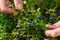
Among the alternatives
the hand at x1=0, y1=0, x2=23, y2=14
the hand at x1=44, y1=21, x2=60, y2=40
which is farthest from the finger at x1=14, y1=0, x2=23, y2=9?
the hand at x1=44, y1=21, x2=60, y2=40

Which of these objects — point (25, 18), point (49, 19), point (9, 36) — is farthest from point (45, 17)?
point (9, 36)

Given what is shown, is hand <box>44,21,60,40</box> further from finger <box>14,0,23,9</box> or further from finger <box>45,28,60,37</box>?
finger <box>14,0,23,9</box>

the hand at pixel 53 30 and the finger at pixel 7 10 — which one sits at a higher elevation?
the finger at pixel 7 10

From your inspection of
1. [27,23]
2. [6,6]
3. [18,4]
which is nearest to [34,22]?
[27,23]

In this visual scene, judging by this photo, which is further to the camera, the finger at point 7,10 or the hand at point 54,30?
the finger at point 7,10

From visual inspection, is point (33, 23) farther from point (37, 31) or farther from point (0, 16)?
point (0, 16)

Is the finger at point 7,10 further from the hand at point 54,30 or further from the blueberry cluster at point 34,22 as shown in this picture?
the hand at point 54,30

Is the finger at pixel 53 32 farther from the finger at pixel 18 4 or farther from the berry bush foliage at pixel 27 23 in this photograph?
the finger at pixel 18 4

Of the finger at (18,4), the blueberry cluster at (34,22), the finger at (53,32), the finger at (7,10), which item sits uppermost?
the finger at (18,4)

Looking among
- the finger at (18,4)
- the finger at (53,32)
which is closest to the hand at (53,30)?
the finger at (53,32)

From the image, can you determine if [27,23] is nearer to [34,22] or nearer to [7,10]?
[34,22]
